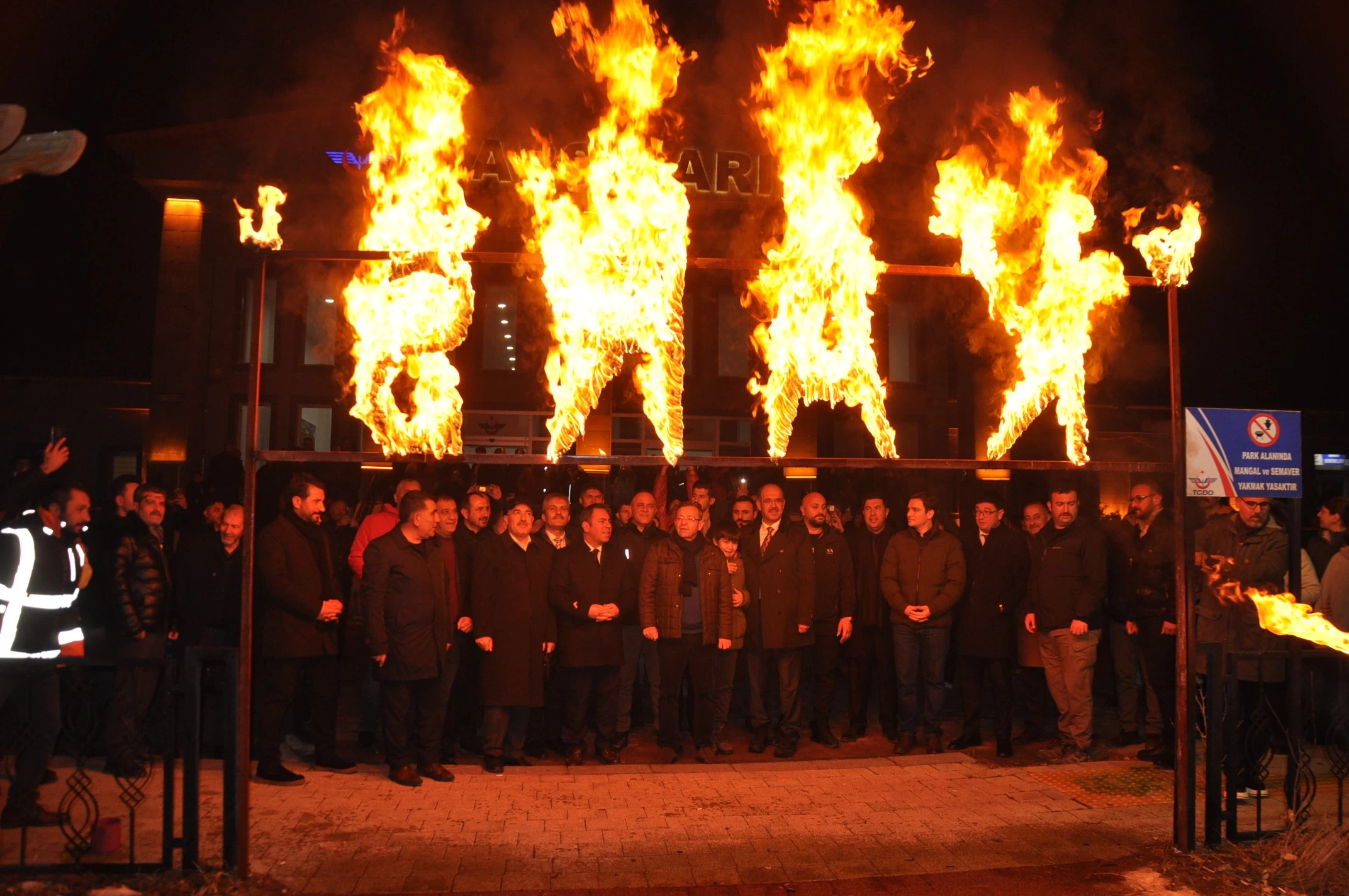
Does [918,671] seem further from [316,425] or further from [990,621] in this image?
[316,425]

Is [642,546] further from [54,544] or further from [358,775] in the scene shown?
[54,544]

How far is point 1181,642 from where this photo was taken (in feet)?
19.0

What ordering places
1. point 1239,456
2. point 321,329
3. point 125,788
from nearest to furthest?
point 125,788 < point 1239,456 < point 321,329

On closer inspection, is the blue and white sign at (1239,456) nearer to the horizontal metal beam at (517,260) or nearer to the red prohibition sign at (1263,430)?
the red prohibition sign at (1263,430)

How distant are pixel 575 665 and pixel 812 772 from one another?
2.07m

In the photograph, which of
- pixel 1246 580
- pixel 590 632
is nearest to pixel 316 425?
pixel 590 632

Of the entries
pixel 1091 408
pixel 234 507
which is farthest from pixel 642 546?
pixel 1091 408

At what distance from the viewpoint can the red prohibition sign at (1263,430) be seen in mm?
5867

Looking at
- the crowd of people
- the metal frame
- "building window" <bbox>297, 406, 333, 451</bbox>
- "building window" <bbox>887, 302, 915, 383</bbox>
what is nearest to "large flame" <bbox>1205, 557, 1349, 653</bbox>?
the metal frame

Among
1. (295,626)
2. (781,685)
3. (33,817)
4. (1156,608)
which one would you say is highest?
(1156,608)

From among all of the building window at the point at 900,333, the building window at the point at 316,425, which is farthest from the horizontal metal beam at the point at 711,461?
the building window at the point at 900,333

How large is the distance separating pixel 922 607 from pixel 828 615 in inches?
32.6

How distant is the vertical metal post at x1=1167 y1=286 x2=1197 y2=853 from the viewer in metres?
5.59

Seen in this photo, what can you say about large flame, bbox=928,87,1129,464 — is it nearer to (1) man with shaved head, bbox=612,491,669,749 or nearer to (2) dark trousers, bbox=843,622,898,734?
(2) dark trousers, bbox=843,622,898,734
